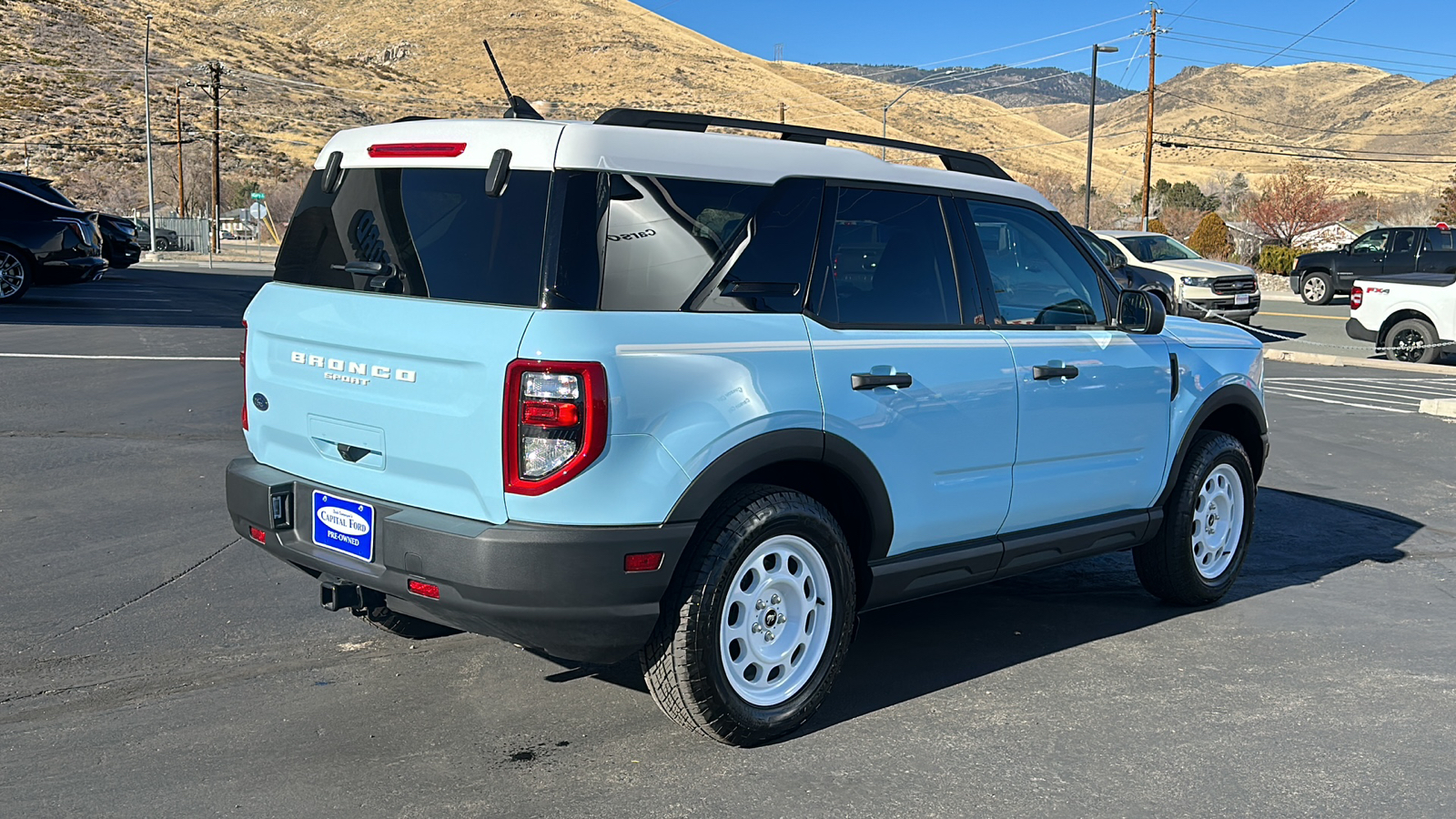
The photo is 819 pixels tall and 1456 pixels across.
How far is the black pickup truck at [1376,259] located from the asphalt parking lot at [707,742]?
2529cm

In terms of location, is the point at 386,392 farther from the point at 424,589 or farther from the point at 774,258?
the point at 774,258

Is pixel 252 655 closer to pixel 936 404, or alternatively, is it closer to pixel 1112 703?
pixel 936 404

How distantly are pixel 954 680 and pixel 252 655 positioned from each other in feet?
9.11

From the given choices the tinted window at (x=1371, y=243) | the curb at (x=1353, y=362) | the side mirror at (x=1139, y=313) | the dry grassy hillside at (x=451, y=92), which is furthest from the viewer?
the dry grassy hillside at (x=451, y=92)

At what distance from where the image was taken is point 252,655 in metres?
5.09

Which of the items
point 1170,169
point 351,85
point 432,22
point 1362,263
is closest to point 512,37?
point 432,22

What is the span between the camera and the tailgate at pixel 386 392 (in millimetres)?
3814

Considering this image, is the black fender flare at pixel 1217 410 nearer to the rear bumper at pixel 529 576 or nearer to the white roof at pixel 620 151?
the white roof at pixel 620 151

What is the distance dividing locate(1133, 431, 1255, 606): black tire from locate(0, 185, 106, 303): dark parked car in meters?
18.5

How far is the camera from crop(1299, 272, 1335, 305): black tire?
31.5 m

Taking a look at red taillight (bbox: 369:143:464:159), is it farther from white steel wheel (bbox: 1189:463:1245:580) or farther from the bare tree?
the bare tree

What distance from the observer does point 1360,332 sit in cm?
1812

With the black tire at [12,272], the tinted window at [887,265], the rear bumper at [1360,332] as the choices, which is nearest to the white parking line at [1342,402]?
the rear bumper at [1360,332]

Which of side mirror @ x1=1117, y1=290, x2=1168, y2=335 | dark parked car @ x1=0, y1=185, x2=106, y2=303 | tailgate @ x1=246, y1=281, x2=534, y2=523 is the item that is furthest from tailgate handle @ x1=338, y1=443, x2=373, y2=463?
dark parked car @ x1=0, y1=185, x2=106, y2=303
